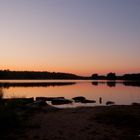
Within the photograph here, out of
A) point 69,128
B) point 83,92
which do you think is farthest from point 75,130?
point 83,92

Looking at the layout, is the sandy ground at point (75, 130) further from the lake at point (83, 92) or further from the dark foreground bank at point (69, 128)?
the lake at point (83, 92)

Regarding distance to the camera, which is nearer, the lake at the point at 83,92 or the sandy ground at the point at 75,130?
the sandy ground at the point at 75,130

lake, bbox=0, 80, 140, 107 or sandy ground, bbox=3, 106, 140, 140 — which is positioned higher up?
sandy ground, bbox=3, 106, 140, 140

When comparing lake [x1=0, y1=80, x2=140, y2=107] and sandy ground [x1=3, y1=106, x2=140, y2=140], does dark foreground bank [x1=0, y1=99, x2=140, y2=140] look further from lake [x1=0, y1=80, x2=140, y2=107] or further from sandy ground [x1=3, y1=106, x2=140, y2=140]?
lake [x1=0, y1=80, x2=140, y2=107]

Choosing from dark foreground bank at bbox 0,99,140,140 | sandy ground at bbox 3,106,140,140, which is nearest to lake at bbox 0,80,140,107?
dark foreground bank at bbox 0,99,140,140

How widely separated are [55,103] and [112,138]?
65.2 ft

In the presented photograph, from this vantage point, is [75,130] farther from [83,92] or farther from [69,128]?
[83,92]

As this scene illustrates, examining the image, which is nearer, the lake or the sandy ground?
the sandy ground

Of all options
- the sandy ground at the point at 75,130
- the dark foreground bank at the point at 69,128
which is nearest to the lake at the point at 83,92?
the dark foreground bank at the point at 69,128

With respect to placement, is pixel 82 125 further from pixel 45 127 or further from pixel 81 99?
pixel 81 99

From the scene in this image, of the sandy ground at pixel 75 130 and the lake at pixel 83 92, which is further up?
the sandy ground at pixel 75 130

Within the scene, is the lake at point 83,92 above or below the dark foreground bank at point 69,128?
below

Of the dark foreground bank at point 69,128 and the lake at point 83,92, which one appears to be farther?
the lake at point 83,92

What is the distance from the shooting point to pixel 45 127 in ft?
37.5
